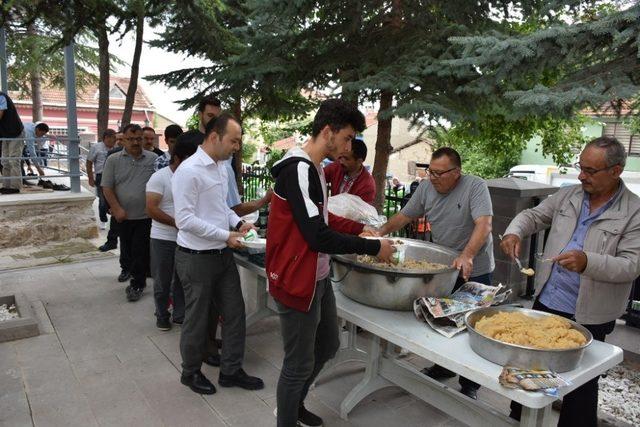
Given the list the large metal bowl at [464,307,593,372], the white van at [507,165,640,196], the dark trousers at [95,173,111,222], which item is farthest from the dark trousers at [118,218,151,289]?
the white van at [507,165,640,196]

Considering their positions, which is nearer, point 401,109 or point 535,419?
point 535,419

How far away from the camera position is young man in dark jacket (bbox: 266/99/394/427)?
214cm

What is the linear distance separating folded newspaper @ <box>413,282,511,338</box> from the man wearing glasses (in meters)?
0.27

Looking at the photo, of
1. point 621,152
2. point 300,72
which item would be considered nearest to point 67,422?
point 621,152

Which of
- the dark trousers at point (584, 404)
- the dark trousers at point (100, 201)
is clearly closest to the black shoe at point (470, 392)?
the dark trousers at point (584, 404)

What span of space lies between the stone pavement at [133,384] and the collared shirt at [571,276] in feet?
3.78

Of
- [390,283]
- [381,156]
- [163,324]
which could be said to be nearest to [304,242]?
[390,283]

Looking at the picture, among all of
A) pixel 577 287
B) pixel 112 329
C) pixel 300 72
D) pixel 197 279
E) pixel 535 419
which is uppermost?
pixel 300 72

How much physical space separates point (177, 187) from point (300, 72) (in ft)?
12.4

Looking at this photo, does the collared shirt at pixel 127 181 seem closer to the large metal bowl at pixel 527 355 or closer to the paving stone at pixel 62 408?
the paving stone at pixel 62 408

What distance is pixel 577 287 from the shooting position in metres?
2.37

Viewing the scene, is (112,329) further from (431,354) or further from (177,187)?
(431,354)

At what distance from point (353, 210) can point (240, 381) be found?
4.97 ft

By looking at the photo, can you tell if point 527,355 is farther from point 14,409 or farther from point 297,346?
point 14,409
